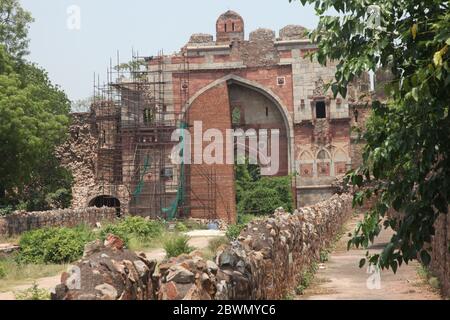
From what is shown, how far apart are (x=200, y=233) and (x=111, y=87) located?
1038 cm

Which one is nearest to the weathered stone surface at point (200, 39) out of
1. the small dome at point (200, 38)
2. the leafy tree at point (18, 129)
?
the small dome at point (200, 38)

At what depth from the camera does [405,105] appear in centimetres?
423

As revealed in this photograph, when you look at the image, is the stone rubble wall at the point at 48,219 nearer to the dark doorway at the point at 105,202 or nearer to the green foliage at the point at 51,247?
the dark doorway at the point at 105,202

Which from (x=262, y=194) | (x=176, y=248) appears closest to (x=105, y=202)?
(x=262, y=194)

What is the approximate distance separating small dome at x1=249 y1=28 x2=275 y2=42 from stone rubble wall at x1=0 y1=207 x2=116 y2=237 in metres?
10.7

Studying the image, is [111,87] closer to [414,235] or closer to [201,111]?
[201,111]

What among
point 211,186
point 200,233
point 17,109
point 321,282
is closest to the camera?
point 321,282

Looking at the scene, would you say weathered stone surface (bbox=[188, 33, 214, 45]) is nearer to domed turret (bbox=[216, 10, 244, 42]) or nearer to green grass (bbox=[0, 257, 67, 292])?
domed turret (bbox=[216, 10, 244, 42])

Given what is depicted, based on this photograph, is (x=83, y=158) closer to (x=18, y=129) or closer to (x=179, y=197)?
(x=179, y=197)

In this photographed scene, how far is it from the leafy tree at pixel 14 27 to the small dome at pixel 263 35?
1030cm

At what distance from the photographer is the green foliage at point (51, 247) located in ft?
44.6

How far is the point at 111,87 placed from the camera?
28.3m

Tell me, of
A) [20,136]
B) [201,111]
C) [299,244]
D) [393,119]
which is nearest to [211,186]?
[201,111]

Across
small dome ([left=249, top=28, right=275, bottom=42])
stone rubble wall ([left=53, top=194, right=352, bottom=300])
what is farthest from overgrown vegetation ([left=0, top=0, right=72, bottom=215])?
stone rubble wall ([left=53, top=194, right=352, bottom=300])
